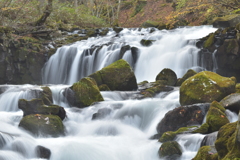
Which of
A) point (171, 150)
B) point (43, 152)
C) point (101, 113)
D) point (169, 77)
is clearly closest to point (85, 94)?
point (101, 113)

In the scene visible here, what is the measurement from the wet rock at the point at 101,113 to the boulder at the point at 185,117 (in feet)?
7.11

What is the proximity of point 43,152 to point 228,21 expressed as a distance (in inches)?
607

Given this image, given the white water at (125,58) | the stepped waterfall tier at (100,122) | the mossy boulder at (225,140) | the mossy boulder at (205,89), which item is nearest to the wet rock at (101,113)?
the stepped waterfall tier at (100,122)

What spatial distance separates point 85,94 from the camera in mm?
10117

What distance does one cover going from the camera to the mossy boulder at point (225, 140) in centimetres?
393

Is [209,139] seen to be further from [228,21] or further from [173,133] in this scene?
[228,21]

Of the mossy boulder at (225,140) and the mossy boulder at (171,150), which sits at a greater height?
the mossy boulder at (225,140)

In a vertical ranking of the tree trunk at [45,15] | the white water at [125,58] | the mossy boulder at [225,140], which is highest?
the tree trunk at [45,15]

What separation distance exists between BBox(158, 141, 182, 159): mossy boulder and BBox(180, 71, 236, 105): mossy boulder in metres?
2.82

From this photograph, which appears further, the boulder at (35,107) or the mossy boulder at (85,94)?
the mossy boulder at (85,94)

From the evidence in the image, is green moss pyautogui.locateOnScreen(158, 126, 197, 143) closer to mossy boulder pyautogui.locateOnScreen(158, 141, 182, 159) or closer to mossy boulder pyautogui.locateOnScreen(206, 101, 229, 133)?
mossy boulder pyautogui.locateOnScreen(206, 101, 229, 133)

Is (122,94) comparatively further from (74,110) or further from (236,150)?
(236,150)

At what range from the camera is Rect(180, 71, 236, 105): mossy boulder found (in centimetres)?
838

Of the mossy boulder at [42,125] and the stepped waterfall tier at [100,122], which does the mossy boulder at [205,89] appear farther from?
the mossy boulder at [42,125]
